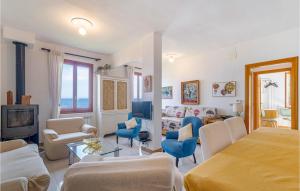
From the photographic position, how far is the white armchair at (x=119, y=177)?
34.9 inches

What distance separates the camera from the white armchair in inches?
34.9

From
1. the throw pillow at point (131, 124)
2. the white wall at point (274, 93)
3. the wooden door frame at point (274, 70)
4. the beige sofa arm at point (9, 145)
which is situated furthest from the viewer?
the white wall at point (274, 93)

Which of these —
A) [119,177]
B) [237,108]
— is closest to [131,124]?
[237,108]

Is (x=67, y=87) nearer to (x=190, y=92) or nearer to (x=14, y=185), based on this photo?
(x=14, y=185)

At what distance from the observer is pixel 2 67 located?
3.33 m

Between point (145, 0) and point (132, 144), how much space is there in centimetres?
309

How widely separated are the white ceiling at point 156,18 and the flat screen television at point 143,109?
5.20 feet

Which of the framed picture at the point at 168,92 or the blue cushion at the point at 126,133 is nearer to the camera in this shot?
the blue cushion at the point at 126,133

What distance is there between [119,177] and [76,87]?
4201 mm

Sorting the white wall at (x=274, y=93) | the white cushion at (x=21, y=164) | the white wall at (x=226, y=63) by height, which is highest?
the white wall at (x=226, y=63)

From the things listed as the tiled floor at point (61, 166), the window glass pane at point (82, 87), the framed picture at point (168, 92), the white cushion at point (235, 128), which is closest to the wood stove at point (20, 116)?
the tiled floor at point (61, 166)

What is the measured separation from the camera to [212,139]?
1.51 meters

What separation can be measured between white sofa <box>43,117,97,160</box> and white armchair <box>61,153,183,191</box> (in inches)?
96.3

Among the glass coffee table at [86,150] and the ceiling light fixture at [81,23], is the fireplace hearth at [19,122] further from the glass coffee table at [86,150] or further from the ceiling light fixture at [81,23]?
the ceiling light fixture at [81,23]
